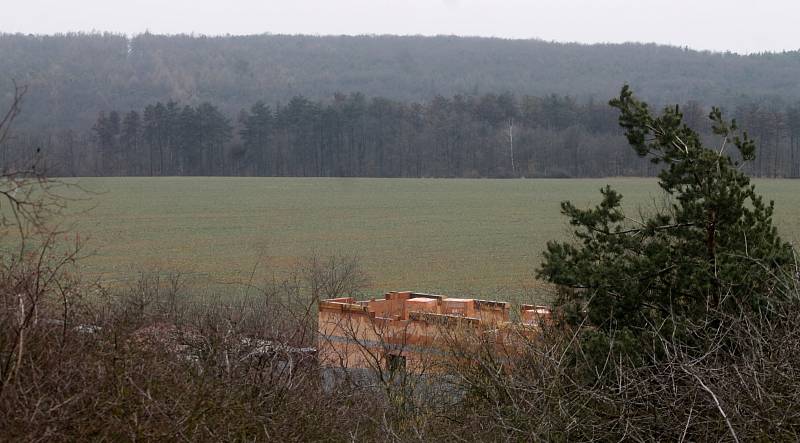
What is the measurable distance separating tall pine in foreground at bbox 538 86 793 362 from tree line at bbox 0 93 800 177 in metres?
104

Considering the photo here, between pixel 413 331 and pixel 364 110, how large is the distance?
11197 centimetres

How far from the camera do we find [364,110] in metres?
131

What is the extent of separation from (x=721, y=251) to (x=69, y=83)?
141 metres

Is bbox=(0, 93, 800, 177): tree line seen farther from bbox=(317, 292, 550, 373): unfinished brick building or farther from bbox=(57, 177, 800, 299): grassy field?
bbox=(317, 292, 550, 373): unfinished brick building

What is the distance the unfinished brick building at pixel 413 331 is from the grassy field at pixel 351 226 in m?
5.43

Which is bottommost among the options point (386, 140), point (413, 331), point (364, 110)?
point (413, 331)

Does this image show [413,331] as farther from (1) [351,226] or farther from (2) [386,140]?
(2) [386,140]

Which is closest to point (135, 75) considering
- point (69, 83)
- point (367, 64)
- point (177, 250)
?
point (69, 83)

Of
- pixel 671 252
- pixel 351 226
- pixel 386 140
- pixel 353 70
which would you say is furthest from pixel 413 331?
pixel 353 70

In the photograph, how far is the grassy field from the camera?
1806 inches

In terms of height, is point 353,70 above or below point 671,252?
above

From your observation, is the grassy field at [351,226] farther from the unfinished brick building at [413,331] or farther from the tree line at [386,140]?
the tree line at [386,140]

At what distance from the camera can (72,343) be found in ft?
27.8

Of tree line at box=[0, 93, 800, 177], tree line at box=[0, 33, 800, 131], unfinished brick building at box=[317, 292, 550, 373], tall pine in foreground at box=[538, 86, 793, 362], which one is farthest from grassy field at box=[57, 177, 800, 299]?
tree line at box=[0, 33, 800, 131]
